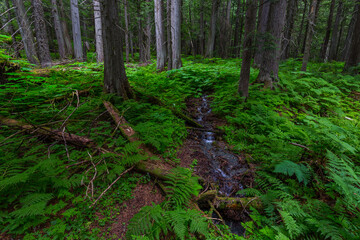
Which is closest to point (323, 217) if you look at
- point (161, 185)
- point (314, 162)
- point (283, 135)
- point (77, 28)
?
point (314, 162)

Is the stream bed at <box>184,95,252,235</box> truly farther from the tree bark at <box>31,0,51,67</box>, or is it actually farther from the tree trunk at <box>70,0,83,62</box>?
the tree trunk at <box>70,0,83,62</box>

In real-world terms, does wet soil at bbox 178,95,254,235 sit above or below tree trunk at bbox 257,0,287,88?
below

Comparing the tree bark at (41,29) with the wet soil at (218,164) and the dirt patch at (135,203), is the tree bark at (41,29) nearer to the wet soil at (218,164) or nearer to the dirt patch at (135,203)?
the wet soil at (218,164)

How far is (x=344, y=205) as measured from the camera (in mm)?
2340

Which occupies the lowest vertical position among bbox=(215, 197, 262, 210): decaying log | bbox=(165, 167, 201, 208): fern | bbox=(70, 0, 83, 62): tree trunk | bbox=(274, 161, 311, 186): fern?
bbox=(215, 197, 262, 210): decaying log

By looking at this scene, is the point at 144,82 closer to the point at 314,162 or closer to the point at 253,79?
the point at 253,79

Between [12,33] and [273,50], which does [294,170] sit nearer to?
[273,50]

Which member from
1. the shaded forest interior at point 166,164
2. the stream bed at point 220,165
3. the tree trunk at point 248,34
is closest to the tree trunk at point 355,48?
the shaded forest interior at point 166,164

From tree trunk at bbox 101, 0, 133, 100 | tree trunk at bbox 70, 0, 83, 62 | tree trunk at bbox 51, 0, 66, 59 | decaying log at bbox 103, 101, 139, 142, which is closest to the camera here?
decaying log at bbox 103, 101, 139, 142

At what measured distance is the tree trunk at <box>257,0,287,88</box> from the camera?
6.11m

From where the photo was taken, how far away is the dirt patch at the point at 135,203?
202cm

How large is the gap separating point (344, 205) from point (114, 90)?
528 cm

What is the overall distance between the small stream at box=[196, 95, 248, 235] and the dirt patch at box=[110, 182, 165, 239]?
1.24 m

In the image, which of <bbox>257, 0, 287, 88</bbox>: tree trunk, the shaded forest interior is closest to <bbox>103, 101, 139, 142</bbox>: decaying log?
the shaded forest interior
